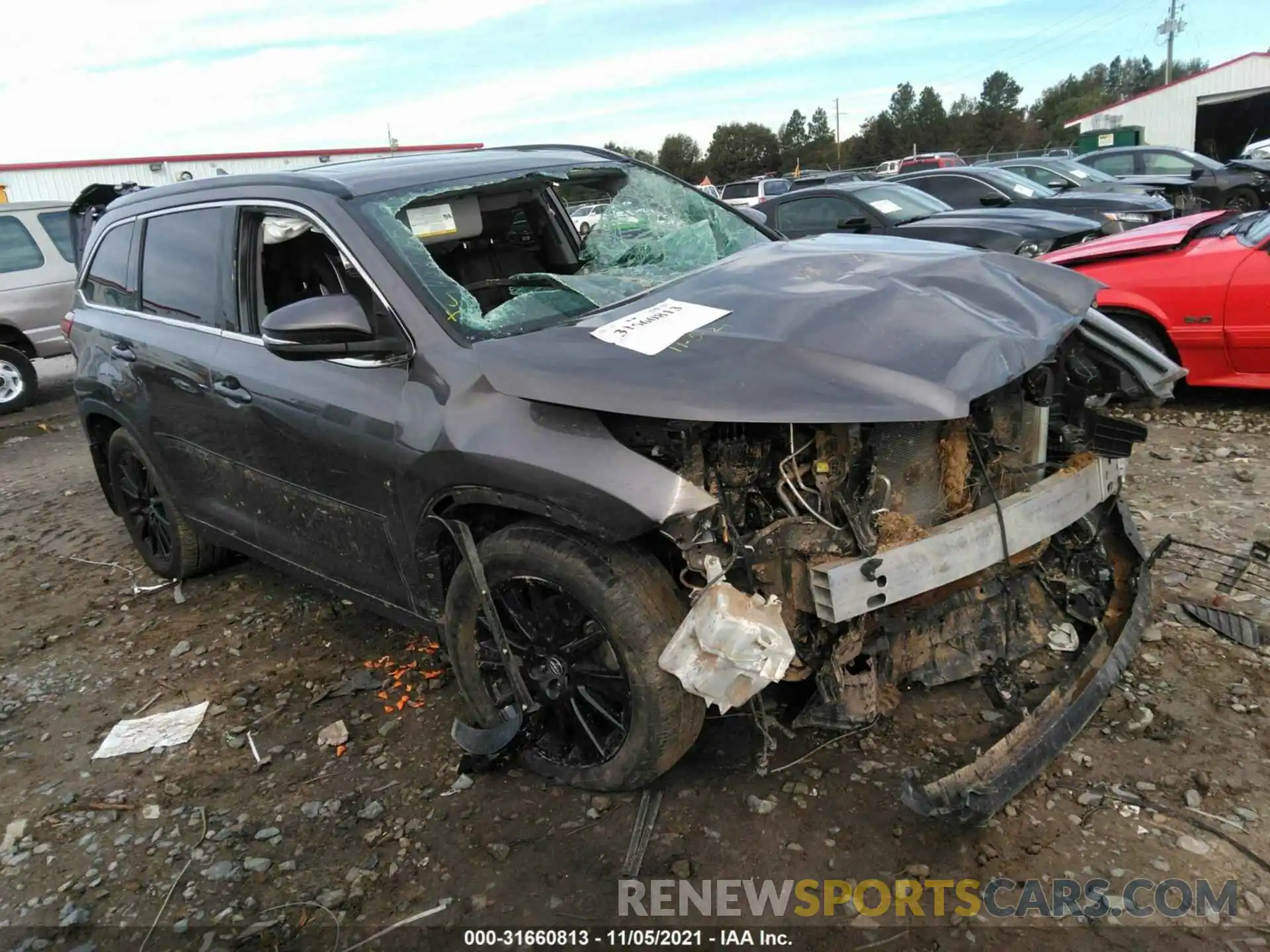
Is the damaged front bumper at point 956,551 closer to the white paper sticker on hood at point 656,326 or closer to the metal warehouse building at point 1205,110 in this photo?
the white paper sticker on hood at point 656,326

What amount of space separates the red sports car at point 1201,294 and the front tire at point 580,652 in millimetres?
4261

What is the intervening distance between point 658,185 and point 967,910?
305 centimetres

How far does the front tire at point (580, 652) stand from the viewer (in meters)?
2.46

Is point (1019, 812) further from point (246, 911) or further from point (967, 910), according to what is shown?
point (246, 911)

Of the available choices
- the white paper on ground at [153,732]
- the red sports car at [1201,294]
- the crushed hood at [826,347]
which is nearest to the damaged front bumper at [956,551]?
the crushed hood at [826,347]

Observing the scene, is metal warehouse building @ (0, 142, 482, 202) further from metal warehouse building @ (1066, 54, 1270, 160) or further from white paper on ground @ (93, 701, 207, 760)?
metal warehouse building @ (1066, 54, 1270, 160)

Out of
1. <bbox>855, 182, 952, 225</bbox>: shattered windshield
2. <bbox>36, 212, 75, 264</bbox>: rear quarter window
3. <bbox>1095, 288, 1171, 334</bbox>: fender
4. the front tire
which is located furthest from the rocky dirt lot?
<bbox>36, 212, 75, 264</bbox>: rear quarter window

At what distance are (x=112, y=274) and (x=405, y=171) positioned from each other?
197cm

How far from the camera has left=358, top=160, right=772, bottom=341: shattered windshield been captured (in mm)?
2938

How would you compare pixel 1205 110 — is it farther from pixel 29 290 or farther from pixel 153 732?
pixel 153 732

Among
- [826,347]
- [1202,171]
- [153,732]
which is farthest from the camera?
[1202,171]

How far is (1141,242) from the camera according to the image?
19.2 ft

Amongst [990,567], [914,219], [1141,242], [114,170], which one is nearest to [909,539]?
[990,567]

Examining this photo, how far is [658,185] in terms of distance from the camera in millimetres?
3975
